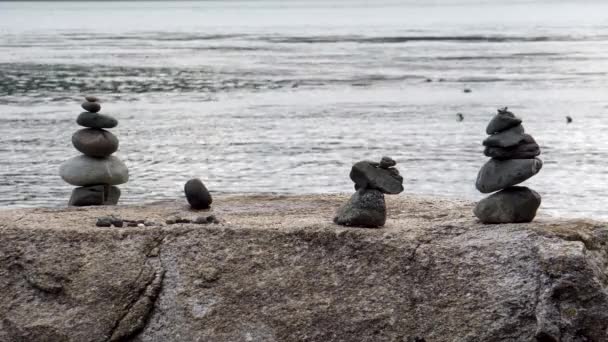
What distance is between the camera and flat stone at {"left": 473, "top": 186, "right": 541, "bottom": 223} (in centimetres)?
990

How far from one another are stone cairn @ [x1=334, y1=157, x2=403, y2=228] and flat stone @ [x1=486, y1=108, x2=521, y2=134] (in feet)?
3.45

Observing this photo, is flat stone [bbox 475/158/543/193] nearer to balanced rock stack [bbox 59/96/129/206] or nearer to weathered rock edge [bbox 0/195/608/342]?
weathered rock edge [bbox 0/195/608/342]

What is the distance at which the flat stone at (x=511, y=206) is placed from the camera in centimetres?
990

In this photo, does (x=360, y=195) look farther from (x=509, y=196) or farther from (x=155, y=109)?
(x=155, y=109)

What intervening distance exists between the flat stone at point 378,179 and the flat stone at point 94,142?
3860mm

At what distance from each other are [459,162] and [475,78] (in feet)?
76.9

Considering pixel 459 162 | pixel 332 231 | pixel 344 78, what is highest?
pixel 332 231

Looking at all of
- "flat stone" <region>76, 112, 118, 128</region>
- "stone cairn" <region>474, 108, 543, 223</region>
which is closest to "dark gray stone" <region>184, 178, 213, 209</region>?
"flat stone" <region>76, 112, 118, 128</region>

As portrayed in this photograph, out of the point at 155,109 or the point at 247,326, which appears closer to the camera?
the point at 247,326

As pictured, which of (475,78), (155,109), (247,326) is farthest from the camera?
(475,78)

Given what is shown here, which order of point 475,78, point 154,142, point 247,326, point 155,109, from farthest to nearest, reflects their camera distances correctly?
1. point 475,78
2. point 155,109
3. point 154,142
4. point 247,326

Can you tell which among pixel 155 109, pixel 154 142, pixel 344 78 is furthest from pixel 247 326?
pixel 344 78

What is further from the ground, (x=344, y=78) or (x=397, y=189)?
(x=397, y=189)

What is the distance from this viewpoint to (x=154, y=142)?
29.5m
